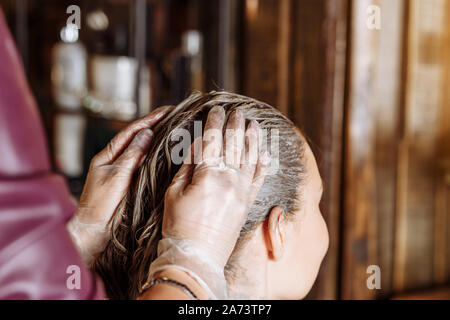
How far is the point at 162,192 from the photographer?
2.97ft

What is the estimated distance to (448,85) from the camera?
2.83 meters

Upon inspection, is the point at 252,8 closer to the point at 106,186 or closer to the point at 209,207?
the point at 106,186

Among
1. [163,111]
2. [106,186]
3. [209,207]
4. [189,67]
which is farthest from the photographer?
[189,67]

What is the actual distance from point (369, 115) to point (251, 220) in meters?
1.59

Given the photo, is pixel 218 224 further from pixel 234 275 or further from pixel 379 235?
pixel 379 235

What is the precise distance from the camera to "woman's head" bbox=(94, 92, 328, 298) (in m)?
0.91

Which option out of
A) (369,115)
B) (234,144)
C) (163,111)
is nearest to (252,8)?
(369,115)

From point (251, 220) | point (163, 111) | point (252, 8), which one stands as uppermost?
point (252, 8)

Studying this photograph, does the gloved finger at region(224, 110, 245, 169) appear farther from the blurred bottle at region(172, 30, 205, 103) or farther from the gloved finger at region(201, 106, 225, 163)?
the blurred bottle at region(172, 30, 205, 103)

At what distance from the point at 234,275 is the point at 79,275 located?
0.45 m

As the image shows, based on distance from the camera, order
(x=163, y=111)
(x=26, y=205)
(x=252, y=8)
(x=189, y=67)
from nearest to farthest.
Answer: (x=26, y=205), (x=163, y=111), (x=252, y=8), (x=189, y=67)

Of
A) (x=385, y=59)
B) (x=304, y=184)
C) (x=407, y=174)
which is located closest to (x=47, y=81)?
(x=385, y=59)

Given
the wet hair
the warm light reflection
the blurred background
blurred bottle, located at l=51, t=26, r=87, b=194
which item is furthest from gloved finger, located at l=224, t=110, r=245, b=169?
blurred bottle, located at l=51, t=26, r=87, b=194

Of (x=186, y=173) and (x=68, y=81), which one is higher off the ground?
(x=68, y=81)
